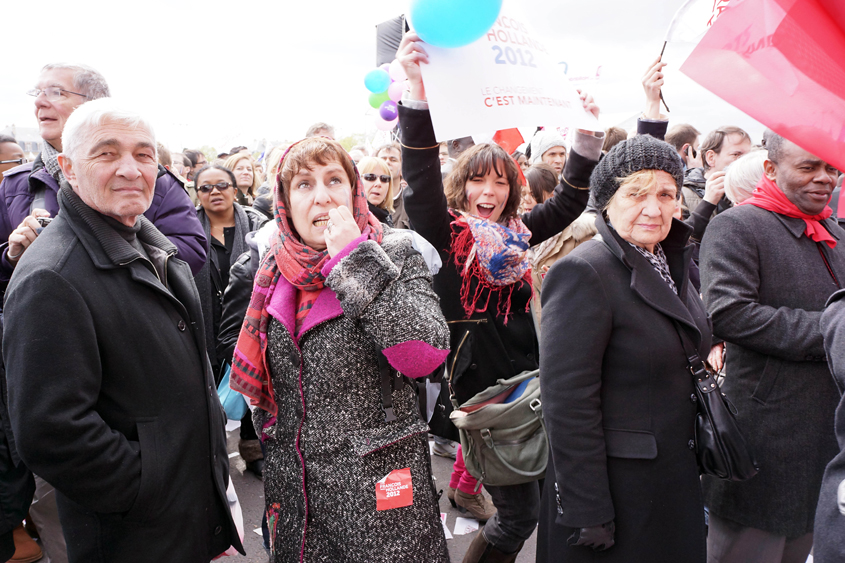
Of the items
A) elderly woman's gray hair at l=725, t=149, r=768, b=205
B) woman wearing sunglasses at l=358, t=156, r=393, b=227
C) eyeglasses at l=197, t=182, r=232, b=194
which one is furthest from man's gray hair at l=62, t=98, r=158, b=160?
woman wearing sunglasses at l=358, t=156, r=393, b=227

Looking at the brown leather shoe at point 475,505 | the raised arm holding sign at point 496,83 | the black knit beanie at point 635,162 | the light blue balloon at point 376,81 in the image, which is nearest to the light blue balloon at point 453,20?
the raised arm holding sign at point 496,83

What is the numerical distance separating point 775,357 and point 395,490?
66.9 inches

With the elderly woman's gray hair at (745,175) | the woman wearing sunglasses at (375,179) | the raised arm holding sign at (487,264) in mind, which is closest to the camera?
the raised arm holding sign at (487,264)

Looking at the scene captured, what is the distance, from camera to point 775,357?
7.64 ft

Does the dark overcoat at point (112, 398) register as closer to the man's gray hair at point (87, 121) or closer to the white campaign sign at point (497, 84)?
the man's gray hair at point (87, 121)

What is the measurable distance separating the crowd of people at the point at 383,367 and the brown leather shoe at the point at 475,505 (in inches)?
38.0

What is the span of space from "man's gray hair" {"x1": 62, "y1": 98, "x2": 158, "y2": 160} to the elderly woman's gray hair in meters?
3.07

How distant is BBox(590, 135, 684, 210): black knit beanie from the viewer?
79.6 inches

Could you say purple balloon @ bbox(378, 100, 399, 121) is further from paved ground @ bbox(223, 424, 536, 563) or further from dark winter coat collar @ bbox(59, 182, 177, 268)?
dark winter coat collar @ bbox(59, 182, 177, 268)

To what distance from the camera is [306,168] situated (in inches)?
73.7

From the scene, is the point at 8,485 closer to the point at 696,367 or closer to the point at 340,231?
the point at 340,231

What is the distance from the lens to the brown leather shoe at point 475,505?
11.7 ft

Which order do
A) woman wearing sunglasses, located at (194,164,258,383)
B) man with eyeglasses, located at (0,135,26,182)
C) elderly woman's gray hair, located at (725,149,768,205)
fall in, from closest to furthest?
elderly woman's gray hair, located at (725,149,768,205)
woman wearing sunglasses, located at (194,164,258,383)
man with eyeglasses, located at (0,135,26,182)

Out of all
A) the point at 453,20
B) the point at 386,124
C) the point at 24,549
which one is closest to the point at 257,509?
the point at 24,549
